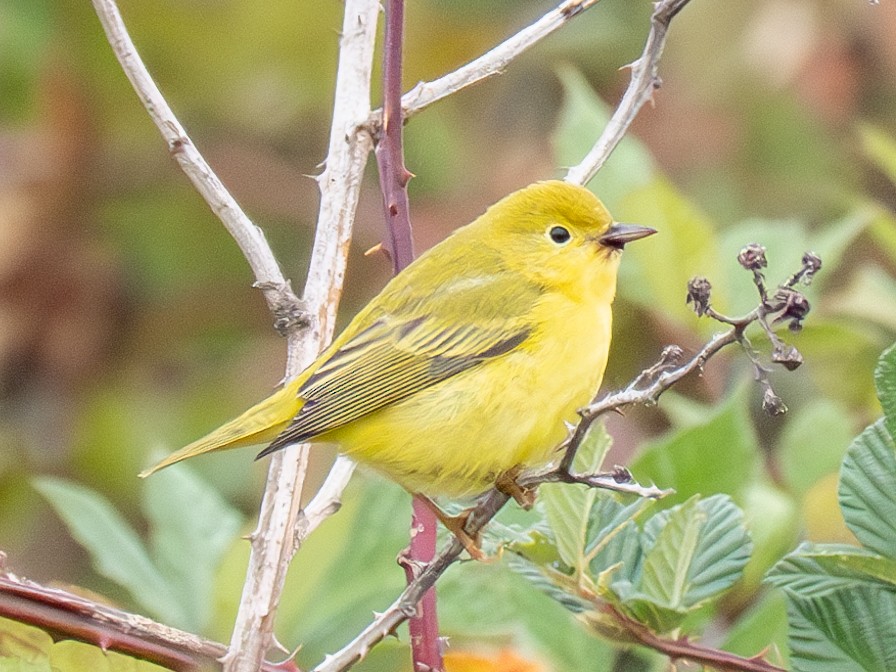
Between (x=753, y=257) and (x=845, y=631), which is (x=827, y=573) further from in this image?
(x=753, y=257)

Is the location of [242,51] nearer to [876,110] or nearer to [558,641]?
[876,110]

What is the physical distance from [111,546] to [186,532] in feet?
0.57

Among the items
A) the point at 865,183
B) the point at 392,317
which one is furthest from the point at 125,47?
the point at 865,183

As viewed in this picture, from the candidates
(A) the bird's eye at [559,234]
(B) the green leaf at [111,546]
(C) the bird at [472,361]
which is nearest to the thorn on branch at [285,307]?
(C) the bird at [472,361]

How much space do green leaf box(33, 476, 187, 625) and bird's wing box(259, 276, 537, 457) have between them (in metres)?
0.57

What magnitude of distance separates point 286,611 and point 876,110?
3.36 meters

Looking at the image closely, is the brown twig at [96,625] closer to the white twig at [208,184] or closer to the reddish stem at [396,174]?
the reddish stem at [396,174]

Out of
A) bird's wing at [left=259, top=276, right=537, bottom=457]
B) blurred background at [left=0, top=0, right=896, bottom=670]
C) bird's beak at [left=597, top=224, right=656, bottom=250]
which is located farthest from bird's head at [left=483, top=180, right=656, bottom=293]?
blurred background at [left=0, top=0, right=896, bottom=670]

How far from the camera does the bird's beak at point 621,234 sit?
2.86 meters

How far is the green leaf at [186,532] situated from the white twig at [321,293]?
0.70 meters

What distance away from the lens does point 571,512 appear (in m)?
2.19

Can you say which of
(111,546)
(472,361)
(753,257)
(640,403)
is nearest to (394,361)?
(472,361)

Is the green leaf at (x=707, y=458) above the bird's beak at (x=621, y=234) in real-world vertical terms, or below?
→ below

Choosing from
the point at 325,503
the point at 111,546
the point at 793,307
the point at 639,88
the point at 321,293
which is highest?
the point at 639,88
